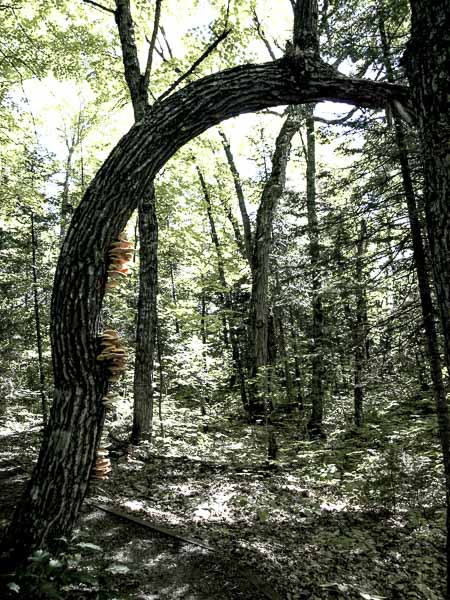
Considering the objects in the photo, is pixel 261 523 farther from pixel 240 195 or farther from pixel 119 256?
pixel 240 195

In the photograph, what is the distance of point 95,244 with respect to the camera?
279 centimetres

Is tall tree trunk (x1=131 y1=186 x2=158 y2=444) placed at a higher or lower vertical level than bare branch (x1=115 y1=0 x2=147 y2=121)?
lower

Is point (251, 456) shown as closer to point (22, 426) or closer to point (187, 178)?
point (22, 426)

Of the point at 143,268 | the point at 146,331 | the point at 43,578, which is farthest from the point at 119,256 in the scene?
the point at 143,268

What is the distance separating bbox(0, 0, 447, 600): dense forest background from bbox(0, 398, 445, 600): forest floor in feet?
0.11

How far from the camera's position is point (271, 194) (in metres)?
10.6

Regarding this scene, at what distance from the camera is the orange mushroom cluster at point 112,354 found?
278 centimetres

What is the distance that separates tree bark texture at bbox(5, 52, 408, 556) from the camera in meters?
2.67

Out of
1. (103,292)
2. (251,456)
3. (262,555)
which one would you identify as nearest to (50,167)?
(251,456)

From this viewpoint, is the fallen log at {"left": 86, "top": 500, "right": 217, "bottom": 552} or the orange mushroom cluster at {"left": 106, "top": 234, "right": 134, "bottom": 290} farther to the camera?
the fallen log at {"left": 86, "top": 500, "right": 217, "bottom": 552}

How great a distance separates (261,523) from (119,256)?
429 cm

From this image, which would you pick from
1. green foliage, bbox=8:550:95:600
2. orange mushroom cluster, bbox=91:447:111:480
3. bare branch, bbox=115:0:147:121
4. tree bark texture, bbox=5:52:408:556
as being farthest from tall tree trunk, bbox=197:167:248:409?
green foliage, bbox=8:550:95:600

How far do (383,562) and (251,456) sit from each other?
4.20 meters

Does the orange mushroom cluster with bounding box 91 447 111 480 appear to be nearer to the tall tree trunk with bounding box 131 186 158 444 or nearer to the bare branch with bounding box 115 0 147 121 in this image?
the tall tree trunk with bounding box 131 186 158 444
